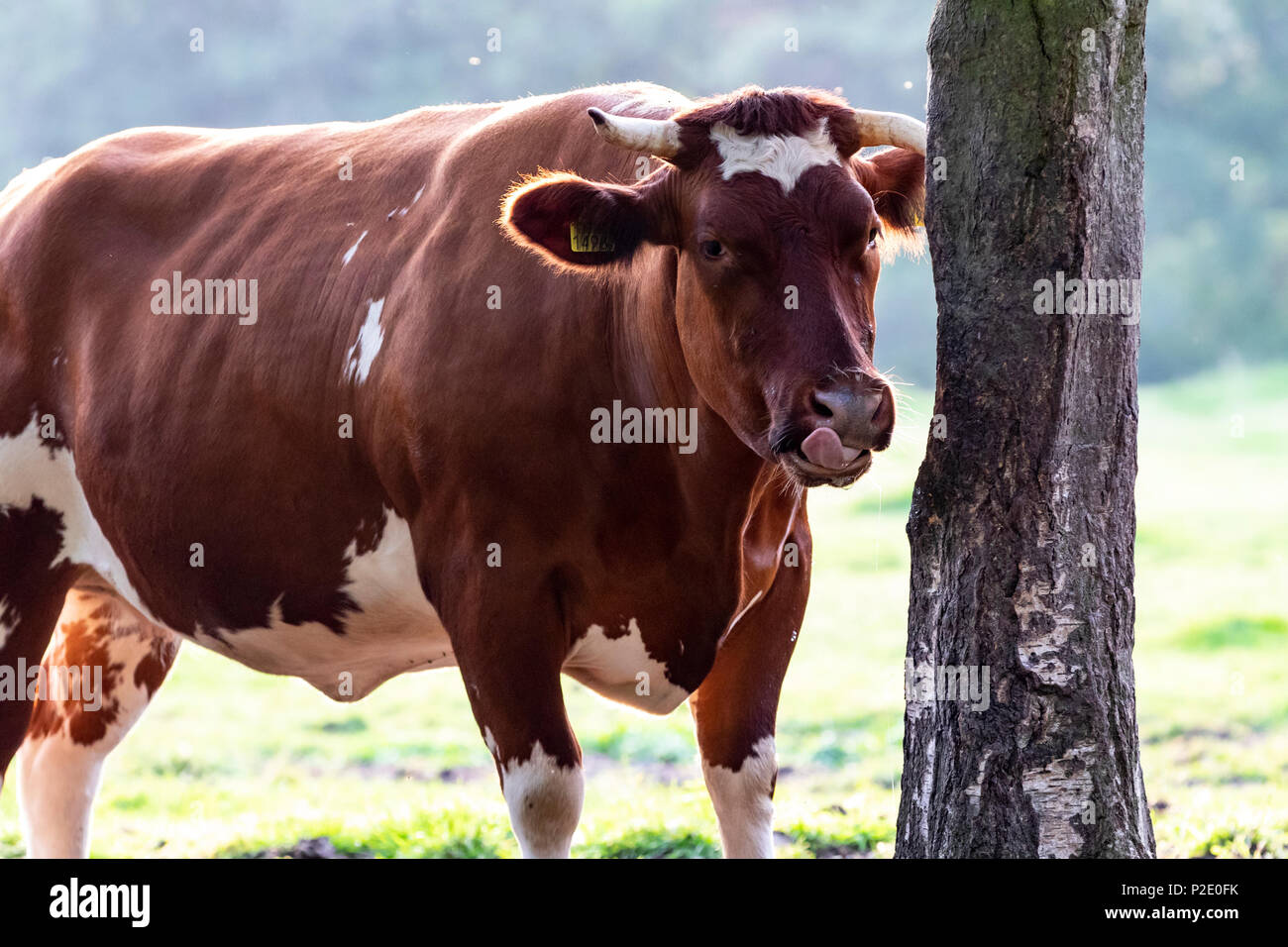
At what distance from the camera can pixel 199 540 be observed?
459 centimetres

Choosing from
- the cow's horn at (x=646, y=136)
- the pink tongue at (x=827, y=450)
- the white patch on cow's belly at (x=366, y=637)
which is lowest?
the white patch on cow's belly at (x=366, y=637)

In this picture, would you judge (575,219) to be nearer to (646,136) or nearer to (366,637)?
(646,136)

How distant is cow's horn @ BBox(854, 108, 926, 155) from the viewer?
381 centimetres

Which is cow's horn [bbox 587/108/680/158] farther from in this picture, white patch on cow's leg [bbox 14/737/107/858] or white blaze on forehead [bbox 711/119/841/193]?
white patch on cow's leg [bbox 14/737/107/858]

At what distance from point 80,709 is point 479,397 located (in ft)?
8.31

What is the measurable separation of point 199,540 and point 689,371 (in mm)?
1803

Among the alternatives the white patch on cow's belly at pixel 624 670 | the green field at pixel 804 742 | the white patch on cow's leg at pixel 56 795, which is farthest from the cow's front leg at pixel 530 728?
the white patch on cow's leg at pixel 56 795

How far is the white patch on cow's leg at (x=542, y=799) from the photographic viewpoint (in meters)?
3.97

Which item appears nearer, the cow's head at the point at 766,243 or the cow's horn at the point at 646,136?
the cow's head at the point at 766,243

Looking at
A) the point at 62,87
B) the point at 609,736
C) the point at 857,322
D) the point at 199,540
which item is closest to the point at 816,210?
the point at 857,322

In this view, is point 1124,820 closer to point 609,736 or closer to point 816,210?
point 816,210

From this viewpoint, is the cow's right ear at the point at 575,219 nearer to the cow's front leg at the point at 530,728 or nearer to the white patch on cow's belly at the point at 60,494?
the cow's front leg at the point at 530,728

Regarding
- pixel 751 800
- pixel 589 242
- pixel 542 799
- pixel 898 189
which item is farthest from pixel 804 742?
pixel 589 242

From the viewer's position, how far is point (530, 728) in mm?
3969
